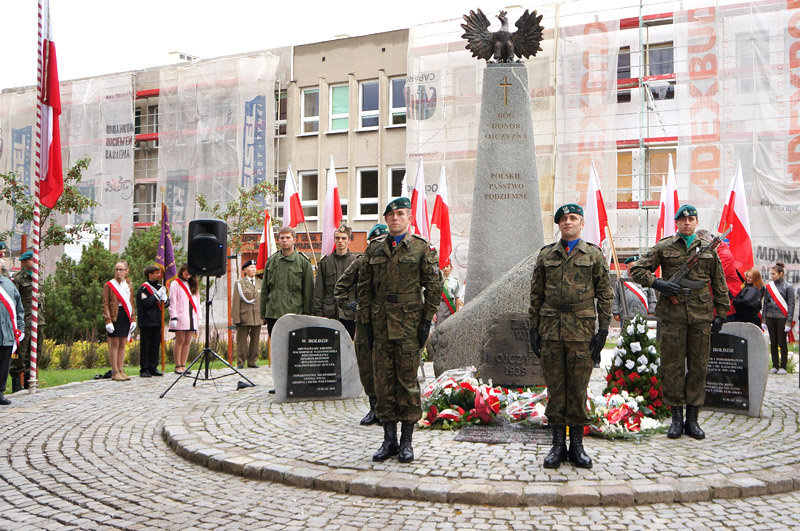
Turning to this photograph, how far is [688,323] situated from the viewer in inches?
268

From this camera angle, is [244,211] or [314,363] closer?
[314,363]

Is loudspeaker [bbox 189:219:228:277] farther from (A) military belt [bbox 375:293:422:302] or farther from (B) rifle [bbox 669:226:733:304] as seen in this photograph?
(B) rifle [bbox 669:226:733:304]

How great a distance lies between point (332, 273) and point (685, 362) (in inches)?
171

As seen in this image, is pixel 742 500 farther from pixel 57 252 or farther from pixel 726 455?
pixel 57 252

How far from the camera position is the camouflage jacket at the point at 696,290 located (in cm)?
678

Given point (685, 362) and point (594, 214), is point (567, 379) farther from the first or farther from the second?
point (594, 214)

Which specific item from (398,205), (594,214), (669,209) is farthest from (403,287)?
(669,209)

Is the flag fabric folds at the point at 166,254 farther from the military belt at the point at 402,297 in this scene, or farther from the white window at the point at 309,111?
the white window at the point at 309,111

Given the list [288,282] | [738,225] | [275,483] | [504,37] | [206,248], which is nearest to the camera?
[275,483]

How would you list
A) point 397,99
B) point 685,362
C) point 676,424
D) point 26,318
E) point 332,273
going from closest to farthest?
point 676,424 → point 685,362 → point 332,273 → point 26,318 → point 397,99

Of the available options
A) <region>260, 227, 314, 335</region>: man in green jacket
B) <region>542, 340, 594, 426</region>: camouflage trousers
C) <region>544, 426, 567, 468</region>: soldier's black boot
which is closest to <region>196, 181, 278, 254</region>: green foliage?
<region>260, 227, 314, 335</region>: man in green jacket

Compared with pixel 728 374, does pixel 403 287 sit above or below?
above

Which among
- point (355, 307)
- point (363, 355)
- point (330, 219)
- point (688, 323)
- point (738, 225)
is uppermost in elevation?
point (330, 219)

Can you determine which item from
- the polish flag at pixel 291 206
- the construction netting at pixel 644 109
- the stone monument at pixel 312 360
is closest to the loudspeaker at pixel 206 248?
the stone monument at pixel 312 360
